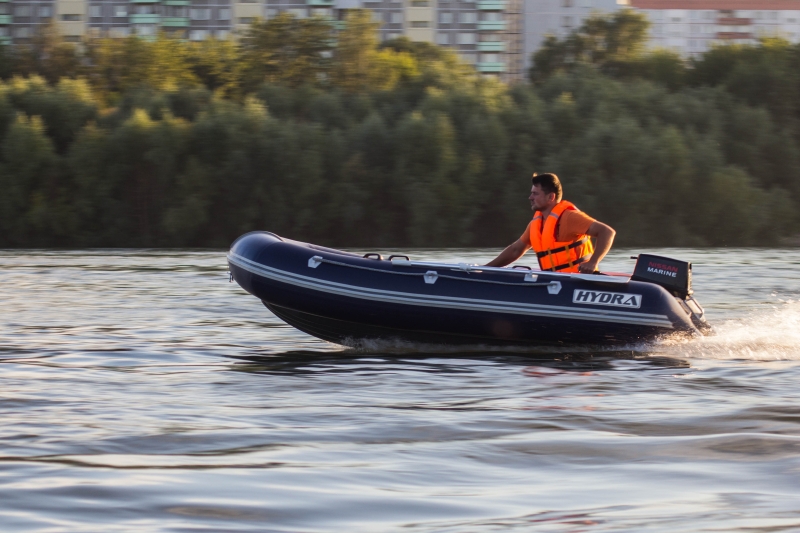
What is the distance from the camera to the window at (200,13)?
2534 inches

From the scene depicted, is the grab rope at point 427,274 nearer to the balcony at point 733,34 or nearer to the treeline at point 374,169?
the treeline at point 374,169

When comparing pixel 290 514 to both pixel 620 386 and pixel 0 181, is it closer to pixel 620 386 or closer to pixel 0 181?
pixel 620 386

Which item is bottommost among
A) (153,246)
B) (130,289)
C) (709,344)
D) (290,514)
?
(153,246)

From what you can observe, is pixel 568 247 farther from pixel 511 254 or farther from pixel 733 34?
pixel 733 34

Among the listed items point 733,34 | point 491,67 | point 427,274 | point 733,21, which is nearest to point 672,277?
point 427,274

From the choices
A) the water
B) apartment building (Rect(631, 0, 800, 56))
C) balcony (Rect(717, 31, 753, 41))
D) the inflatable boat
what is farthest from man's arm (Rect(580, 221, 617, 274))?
apartment building (Rect(631, 0, 800, 56))

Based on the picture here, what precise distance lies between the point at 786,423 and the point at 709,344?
223 cm

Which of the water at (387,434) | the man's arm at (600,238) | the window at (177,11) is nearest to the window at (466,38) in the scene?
the window at (177,11)

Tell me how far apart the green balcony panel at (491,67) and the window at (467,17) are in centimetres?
240

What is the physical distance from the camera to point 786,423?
4.98 m

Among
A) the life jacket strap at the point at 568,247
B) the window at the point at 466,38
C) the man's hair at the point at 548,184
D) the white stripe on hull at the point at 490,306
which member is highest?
the window at the point at 466,38

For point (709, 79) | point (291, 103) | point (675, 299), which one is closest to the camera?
point (675, 299)

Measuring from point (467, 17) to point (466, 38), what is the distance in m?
1.14

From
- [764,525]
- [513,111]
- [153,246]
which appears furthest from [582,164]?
[764,525]
